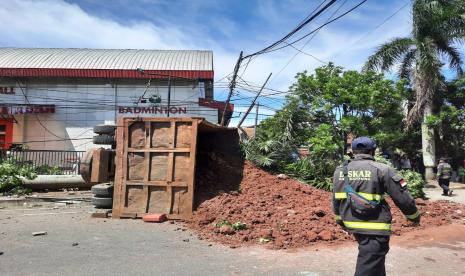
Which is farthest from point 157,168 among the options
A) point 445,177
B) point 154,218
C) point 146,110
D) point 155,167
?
point 146,110

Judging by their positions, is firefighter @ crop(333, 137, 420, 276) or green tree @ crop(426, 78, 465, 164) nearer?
firefighter @ crop(333, 137, 420, 276)

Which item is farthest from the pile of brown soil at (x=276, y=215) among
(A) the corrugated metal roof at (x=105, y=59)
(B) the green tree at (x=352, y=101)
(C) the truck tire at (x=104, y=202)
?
(A) the corrugated metal roof at (x=105, y=59)

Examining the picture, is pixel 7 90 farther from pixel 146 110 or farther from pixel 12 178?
pixel 12 178

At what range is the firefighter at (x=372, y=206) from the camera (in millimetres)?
4375

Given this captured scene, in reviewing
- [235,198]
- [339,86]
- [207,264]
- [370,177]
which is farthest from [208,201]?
[339,86]

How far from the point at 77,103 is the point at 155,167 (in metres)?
20.1

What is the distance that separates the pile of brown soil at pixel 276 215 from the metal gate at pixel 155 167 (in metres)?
0.66

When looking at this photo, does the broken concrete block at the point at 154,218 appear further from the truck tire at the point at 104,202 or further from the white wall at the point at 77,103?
the white wall at the point at 77,103

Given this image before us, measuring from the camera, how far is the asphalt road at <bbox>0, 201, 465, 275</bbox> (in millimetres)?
6430

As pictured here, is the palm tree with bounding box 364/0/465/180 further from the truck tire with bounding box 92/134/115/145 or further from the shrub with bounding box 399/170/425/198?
the truck tire with bounding box 92/134/115/145

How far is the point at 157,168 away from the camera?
424 inches

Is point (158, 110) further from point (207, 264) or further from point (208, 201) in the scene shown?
point (207, 264)

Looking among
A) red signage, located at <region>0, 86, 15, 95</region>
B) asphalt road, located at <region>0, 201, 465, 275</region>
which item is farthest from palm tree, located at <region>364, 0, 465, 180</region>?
red signage, located at <region>0, 86, 15, 95</region>

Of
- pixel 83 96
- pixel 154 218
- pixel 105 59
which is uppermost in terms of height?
pixel 105 59
